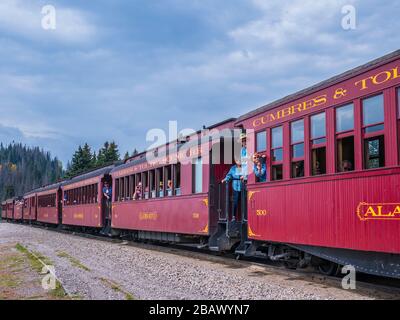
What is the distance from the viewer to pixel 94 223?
83.5 ft

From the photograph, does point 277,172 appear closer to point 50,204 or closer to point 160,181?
point 160,181

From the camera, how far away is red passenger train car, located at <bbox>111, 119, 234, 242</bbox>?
13.6 meters

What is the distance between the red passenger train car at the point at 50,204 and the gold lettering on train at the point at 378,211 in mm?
29965

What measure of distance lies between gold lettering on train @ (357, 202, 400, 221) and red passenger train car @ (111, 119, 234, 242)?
5.59 m

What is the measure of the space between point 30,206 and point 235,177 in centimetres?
4001

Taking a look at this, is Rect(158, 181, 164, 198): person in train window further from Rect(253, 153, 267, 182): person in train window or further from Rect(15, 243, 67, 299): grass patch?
Rect(253, 153, 267, 182): person in train window

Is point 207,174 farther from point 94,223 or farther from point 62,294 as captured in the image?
point 94,223

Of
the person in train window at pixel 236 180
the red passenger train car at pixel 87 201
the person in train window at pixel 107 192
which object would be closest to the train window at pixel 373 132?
the person in train window at pixel 236 180

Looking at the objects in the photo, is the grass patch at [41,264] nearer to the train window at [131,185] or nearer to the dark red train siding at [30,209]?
the train window at [131,185]

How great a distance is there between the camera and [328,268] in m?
10.1

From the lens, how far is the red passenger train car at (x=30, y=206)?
46.1 m

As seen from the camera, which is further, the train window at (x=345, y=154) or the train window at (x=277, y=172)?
the train window at (x=277, y=172)

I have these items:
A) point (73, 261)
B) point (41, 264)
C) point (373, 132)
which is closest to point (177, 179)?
point (73, 261)
